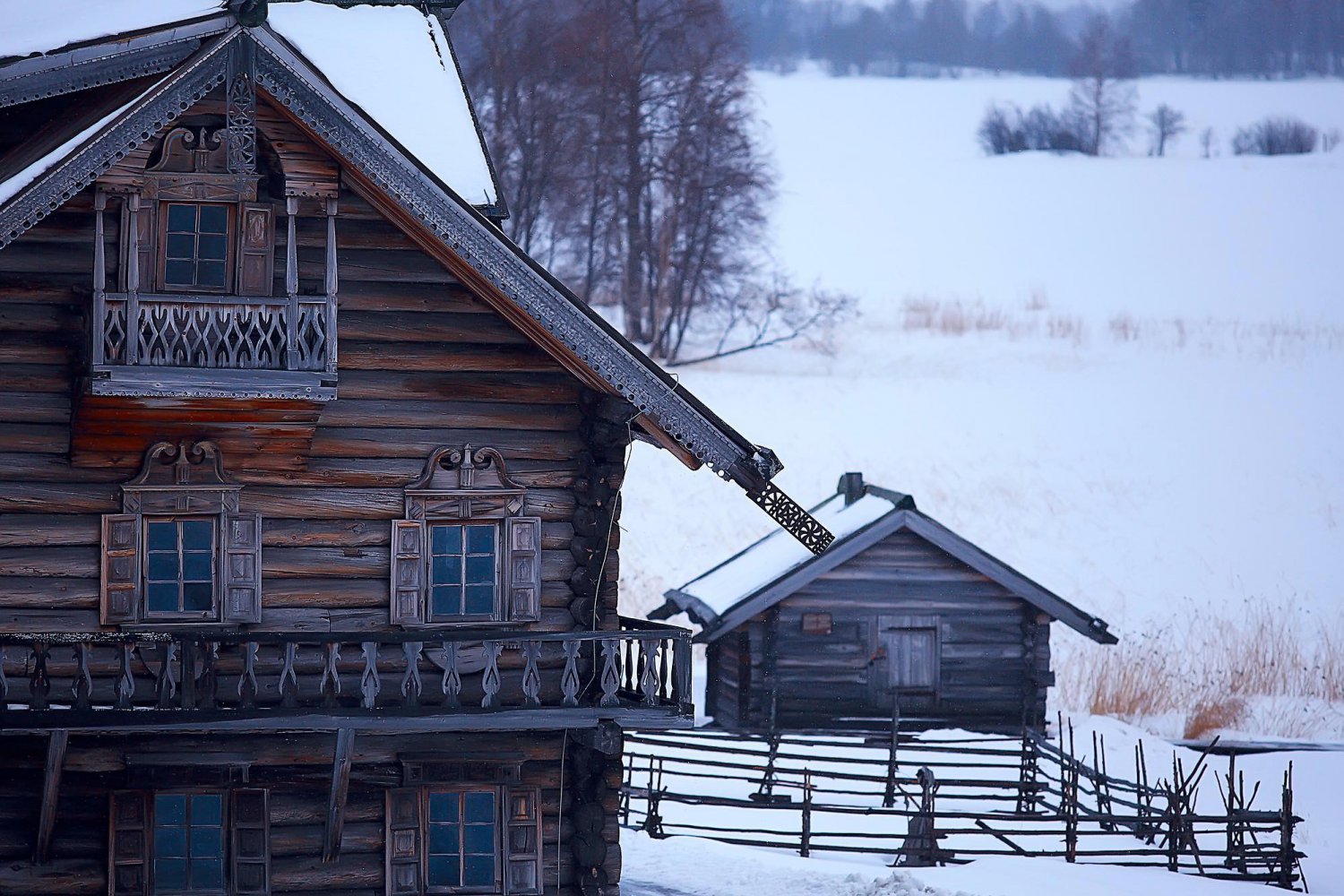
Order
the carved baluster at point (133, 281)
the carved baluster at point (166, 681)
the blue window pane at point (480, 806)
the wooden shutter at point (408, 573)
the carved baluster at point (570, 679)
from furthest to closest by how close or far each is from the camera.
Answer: the blue window pane at point (480, 806), the wooden shutter at point (408, 573), the carved baluster at point (570, 679), the carved baluster at point (166, 681), the carved baluster at point (133, 281)

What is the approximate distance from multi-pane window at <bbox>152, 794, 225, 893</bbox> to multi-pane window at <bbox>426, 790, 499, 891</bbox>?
203 centimetres

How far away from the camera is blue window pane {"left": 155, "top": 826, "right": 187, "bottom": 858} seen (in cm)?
1602

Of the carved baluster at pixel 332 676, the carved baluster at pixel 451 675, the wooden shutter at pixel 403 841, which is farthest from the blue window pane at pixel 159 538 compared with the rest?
Result: the wooden shutter at pixel 403 841

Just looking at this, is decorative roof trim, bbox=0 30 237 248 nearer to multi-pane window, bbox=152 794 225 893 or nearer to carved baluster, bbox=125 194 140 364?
carved baluster, bbox=125 194 140 364

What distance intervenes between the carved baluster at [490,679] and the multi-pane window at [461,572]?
668mm

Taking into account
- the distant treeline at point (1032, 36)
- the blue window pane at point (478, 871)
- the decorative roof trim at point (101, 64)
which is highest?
the distant treeline at point (1032, 36)

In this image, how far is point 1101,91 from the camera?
276ft

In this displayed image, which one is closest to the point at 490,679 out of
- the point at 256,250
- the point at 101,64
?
the point at 256,250

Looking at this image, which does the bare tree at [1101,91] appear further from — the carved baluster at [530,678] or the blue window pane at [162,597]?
the blue window pane at [162,597]

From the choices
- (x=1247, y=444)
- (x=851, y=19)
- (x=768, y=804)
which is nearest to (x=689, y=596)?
(x=768, y=804)

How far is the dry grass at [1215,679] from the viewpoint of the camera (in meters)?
32.1

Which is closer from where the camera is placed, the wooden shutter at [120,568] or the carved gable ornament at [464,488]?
the wooden shutter at [120,568]

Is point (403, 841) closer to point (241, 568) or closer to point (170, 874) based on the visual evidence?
point (170, 874)

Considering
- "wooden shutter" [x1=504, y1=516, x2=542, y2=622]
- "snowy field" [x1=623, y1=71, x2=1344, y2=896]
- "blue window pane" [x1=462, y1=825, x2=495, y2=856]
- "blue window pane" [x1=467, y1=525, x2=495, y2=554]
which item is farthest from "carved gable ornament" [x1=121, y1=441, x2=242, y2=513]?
"snowy field" [x1=623, y1=71, x2=1344, y2=896]
